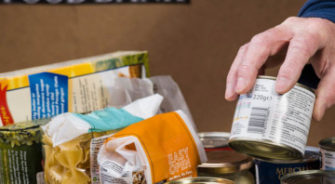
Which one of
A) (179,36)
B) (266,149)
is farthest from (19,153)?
(179,36)

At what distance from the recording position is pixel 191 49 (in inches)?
98.6

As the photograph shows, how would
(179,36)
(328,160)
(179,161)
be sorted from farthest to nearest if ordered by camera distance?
(179,36)
(179,161)
(328,160)

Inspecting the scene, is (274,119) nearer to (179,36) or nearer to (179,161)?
(179,161)

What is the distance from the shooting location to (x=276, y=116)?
0.70m

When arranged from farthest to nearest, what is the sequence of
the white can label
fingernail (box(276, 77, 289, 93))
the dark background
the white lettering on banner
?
the dark background → the white lettering on banner → the white can label → fingernail (box(276, 77, 289, 93))

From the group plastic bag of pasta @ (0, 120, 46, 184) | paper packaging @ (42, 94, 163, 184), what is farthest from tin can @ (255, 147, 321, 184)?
plastic bag of pasta @ (0, 120, 46, 184)

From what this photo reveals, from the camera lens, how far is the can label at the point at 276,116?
699mm

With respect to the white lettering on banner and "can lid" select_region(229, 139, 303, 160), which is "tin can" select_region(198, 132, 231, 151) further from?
"can lid" select_region(229, 139, 303, 160)

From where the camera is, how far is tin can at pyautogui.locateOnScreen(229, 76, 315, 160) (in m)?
0.70

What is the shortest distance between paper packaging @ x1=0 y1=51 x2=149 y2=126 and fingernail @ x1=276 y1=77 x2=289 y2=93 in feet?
2.12

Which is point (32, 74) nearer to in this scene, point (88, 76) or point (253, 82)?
point (88, 76)

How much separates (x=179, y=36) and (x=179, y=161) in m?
1.59

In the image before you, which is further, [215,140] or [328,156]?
[215,140]

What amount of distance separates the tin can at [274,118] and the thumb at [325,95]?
6 cm
